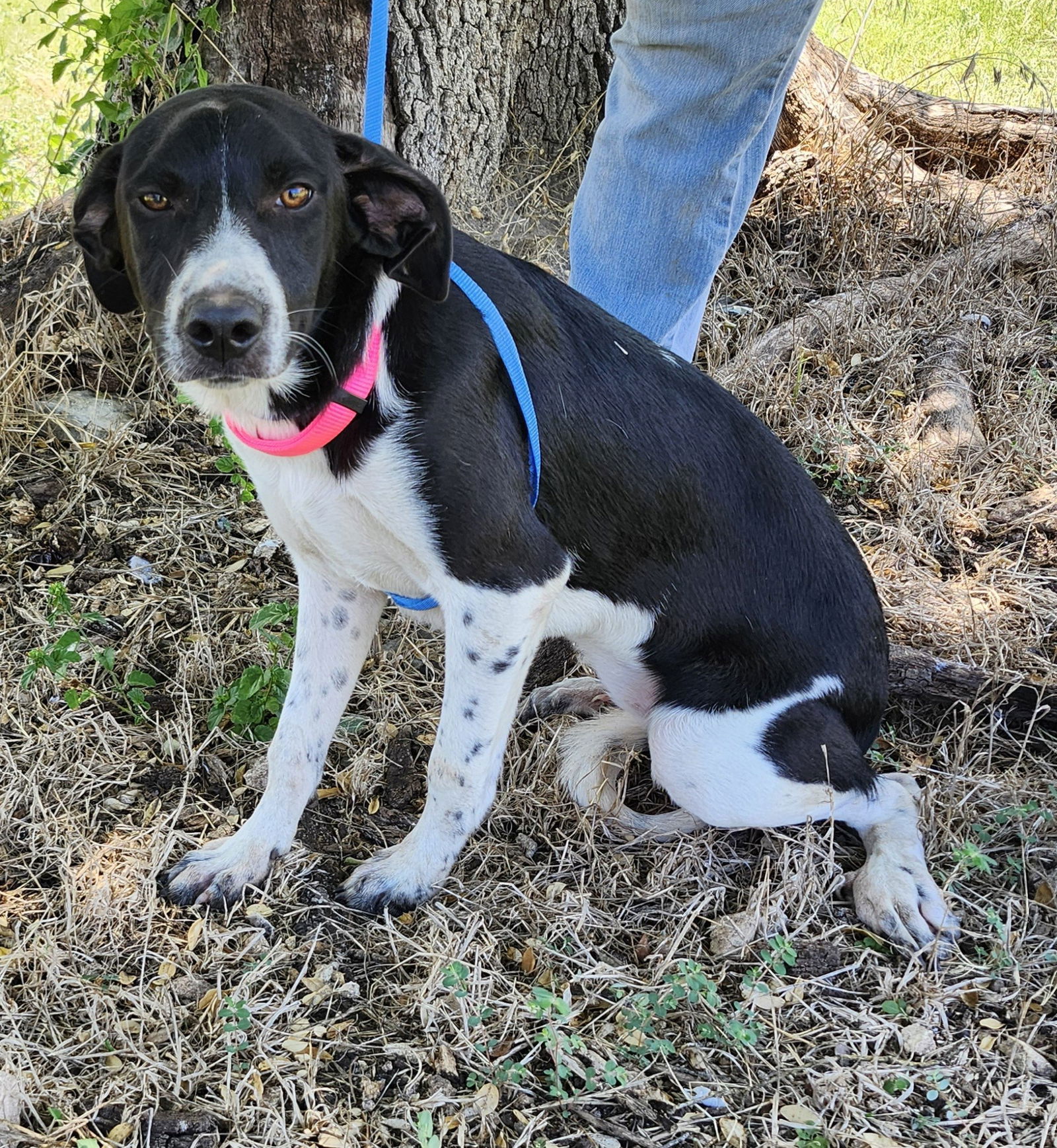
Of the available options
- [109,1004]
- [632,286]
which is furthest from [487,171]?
[109,1004]

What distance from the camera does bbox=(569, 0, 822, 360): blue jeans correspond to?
2535 millimetres

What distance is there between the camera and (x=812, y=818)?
2.49m

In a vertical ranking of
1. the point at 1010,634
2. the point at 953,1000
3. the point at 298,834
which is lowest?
the point at 298,834

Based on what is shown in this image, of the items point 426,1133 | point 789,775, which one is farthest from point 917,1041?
point 426,1133

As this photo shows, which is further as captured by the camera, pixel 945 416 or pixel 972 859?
pixel 945 416

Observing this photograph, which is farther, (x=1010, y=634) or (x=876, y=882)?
(x=1010, y=634)

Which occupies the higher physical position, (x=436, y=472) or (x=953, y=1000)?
(x=436, y=472)

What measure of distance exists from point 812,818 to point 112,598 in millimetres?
1950

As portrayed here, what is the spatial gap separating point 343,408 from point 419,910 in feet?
3.54

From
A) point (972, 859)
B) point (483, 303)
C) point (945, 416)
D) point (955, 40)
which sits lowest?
point (972, 859)

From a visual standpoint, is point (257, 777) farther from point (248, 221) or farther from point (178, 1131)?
point (248, 221)

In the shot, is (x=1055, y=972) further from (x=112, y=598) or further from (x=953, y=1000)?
(x=112, y=598)

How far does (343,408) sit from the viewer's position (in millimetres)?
1994

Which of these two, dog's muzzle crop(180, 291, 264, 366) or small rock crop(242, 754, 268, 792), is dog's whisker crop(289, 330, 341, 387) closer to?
dog's muzzle crop(180, 291, 264, 366)
